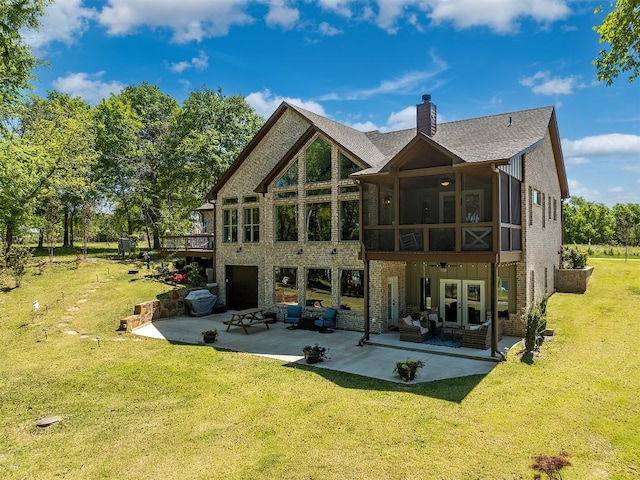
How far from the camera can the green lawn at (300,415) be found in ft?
22.5

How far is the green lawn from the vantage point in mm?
6863

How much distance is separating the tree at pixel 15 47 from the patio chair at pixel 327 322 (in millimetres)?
14745

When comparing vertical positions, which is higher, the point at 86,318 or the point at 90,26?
the point at 90,26

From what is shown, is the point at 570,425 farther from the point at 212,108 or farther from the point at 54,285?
the point at 212,108

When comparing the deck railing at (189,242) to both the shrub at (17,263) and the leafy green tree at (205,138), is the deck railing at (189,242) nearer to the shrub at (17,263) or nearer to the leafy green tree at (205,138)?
the shrub at (17,263)

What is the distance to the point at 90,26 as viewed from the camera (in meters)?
20.2

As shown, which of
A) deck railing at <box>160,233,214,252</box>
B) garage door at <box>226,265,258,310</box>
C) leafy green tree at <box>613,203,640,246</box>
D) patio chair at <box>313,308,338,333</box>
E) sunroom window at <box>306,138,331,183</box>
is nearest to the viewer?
patio chair at <box>313,308,338,333</box>

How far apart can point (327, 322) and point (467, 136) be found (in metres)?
10.0

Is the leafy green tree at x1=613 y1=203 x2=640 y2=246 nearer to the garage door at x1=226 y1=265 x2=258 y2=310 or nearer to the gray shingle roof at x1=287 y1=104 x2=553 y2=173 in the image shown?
the gray shingle roof at x1=287 y1=104 x2=553 y2=173

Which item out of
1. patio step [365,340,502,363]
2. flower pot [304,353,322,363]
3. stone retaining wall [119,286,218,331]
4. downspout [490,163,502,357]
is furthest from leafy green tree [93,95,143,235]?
downspout [490,163,502,357]

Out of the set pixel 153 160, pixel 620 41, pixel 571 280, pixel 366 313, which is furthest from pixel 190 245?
pixel 620 41

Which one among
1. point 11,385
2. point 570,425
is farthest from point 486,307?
point 11,385

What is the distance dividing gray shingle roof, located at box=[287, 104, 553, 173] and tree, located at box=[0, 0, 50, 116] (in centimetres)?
1104

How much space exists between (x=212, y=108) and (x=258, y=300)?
21.9 m
